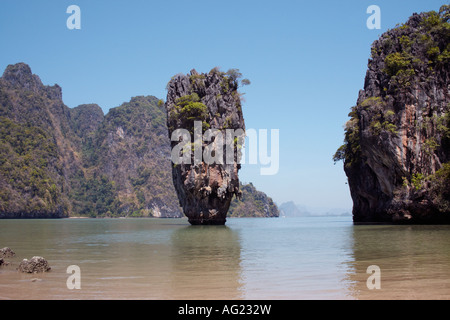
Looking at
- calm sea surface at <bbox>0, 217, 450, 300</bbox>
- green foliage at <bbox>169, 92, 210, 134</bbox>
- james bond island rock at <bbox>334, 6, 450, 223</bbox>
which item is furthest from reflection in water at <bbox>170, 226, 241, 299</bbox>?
green foliage at <bbox>169, 92, 210, 134</bbox>

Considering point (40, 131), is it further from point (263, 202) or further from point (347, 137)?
point (347, 137)

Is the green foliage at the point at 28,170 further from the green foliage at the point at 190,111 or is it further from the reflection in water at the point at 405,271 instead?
the reflection in water at the point at 405,271

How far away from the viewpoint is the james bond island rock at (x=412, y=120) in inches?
1281

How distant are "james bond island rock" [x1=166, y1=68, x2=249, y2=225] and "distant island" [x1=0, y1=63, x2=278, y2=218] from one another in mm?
64264

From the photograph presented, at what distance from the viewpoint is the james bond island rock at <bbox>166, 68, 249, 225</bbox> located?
39.3 m

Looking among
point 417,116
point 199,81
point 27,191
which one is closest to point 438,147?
point 417,116

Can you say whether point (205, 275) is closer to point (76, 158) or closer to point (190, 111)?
point (190, 111)

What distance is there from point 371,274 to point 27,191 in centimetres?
10135

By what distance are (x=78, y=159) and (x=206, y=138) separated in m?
133

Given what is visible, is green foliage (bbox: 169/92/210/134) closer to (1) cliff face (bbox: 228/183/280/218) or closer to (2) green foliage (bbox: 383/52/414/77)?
(2) green foliage (bbox: 383/52/414/77)

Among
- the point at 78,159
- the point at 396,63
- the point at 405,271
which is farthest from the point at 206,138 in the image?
the point at 78,159

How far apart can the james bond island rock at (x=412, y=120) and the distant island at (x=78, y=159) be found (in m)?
75.1

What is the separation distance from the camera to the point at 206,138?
129 feet

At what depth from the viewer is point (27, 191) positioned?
324ft
